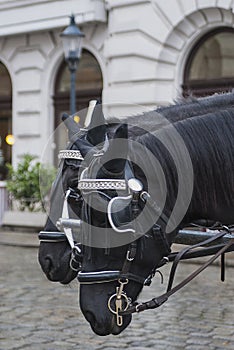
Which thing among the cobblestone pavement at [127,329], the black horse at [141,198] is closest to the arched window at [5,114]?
the cobblestone pavement at [127,329]

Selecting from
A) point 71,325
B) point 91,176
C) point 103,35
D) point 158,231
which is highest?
point 103,35

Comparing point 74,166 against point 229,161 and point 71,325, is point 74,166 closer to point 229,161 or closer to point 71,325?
point 229,161

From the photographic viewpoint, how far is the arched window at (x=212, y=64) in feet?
52.8

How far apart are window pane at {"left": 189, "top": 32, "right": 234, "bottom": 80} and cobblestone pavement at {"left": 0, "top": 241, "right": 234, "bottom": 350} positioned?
6877 mm

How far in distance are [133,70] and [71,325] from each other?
10.2 meters

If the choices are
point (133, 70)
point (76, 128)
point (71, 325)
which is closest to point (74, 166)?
point (76, 128)

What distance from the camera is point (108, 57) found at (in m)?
17.3

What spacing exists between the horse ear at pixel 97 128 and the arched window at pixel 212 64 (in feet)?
41.9

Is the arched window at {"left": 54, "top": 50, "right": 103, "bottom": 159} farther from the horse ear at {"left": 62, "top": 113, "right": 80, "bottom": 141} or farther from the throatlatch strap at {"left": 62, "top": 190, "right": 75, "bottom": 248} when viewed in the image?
the throatlatch strap at {"left": 62, "top": 190, "right": 75, "bottom": 248}

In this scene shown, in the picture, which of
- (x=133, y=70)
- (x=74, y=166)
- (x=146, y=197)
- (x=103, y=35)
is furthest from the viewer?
(x=103, y=35)

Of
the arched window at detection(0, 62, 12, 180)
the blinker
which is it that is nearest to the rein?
the blinker

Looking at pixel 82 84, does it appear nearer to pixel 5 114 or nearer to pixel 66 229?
pixel 5 114

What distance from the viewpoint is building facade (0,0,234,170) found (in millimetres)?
16250

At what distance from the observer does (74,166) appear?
3939 mm
